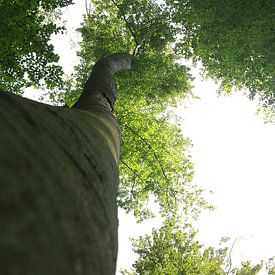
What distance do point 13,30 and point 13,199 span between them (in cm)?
546

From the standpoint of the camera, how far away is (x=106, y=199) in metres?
1.18

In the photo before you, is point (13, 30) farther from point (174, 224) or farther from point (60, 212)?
point (174, 224)

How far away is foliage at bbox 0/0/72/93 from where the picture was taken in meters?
5.30

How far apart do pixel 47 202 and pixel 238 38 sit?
774 centimetres

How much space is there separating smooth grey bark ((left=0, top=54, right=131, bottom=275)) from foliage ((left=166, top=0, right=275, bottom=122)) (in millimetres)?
6913

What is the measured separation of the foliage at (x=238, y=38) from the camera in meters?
6.91

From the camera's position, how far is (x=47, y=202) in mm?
699

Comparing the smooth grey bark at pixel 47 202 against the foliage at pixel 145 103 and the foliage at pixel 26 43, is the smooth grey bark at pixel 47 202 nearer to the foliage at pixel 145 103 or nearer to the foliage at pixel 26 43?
the foliage at pixel 26 43

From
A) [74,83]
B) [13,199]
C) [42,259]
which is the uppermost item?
[74,83]

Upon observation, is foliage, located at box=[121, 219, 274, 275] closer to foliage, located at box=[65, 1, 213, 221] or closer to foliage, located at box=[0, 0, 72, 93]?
foliage, located at box=[65, 1, 213, 221]

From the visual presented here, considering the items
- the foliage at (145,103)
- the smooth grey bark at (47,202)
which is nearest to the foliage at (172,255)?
the foliage at (145,103)

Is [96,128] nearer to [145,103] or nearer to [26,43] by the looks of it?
[26,43]

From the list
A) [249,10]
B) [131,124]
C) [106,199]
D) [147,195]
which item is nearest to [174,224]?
[147,195]

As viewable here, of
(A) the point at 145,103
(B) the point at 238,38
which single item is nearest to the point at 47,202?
(B) the point at 238,38
